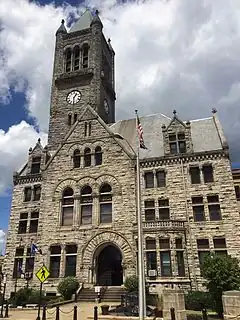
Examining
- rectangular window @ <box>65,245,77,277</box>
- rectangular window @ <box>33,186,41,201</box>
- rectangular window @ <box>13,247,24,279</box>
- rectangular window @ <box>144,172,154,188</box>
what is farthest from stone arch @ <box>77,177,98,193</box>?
rectangular window @ <box>13,247,24,279</box>

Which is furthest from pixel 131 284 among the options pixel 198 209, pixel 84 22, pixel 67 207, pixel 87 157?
pixel 84 22

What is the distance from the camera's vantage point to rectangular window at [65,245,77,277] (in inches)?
1123

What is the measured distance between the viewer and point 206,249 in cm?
2605

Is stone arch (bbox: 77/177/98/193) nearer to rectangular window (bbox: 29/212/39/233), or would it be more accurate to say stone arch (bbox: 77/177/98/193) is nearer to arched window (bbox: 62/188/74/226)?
arched window (bbox: 62/188/74/226)

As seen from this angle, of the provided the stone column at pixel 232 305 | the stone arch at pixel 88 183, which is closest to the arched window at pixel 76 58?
the stone arch at pixel 88 183

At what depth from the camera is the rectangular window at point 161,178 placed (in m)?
29.7

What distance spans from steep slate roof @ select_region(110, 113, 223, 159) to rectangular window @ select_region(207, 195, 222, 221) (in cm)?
492

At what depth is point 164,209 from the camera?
1126 inches

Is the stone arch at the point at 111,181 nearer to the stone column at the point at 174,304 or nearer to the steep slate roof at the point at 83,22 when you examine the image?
the stone column at the point at 174,304

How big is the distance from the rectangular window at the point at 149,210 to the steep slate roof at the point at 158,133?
4.91m

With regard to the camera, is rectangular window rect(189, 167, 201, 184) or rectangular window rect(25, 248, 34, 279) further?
rectangular window rect(25, 248, 34, 279)

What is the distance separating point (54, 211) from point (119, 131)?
1207 centimetres

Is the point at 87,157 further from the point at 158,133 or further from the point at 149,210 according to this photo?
the point at 149,210

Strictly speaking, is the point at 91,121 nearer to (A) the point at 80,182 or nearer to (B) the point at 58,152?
(B) the point at 58,152
